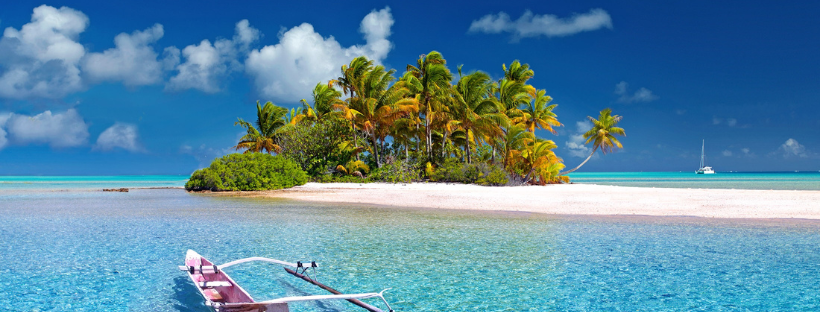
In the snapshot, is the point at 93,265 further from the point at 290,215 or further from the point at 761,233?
the point at 761,233

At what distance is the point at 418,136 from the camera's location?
34656 mm

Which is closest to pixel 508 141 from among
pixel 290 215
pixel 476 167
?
pixel 476 167

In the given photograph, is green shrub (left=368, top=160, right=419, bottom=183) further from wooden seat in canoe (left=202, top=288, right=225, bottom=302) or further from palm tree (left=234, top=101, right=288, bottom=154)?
wooden seat in canoe (left=202, top=288, right=225, bottom=302)

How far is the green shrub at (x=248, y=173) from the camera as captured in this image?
2992 cm

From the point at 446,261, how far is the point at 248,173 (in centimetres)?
2354

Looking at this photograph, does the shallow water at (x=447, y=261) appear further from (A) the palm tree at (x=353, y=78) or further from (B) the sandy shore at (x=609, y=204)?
(A) the palm tree at (x=353, y=78)

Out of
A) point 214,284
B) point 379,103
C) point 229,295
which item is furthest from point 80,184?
point 229,295

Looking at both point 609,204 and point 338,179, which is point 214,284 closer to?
point 609,204

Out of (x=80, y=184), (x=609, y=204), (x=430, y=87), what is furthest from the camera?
(x=80, y=184)

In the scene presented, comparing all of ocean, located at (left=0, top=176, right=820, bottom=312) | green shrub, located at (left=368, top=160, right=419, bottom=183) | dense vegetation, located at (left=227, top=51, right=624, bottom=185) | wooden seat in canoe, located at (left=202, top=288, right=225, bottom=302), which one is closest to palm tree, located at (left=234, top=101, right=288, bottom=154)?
dense vegetation, located at (left=227, top=51, right=624, bottom=185)

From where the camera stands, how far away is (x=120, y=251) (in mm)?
9414

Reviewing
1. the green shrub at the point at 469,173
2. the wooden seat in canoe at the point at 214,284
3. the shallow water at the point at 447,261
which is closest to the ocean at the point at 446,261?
the shallow water at the point at 447,261

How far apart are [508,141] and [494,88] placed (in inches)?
289

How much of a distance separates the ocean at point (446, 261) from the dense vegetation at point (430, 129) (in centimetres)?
1612
